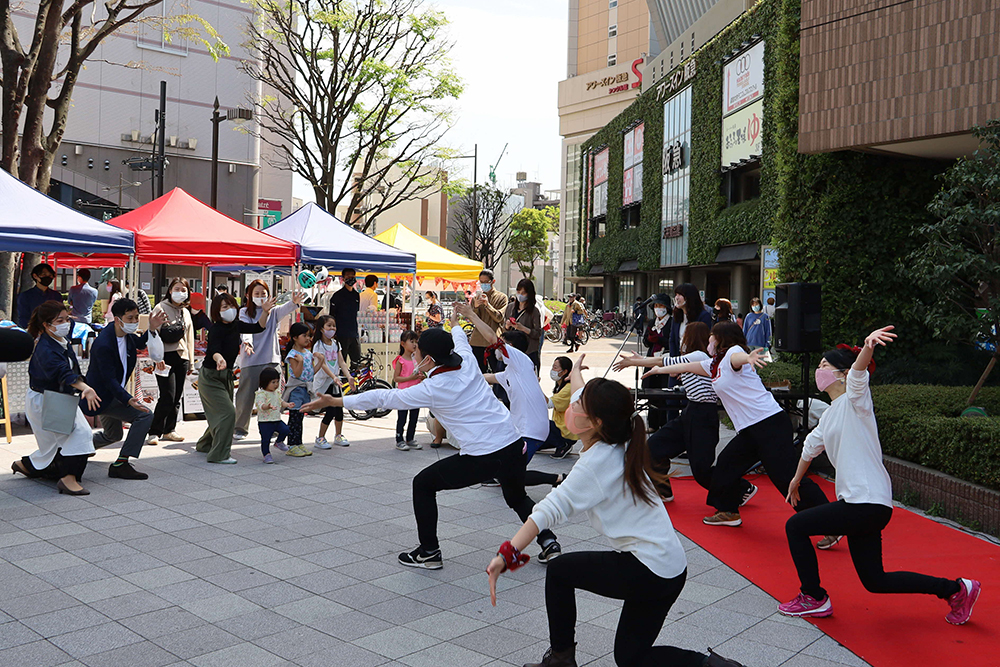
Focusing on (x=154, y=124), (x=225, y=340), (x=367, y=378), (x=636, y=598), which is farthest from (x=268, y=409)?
(x=154, y=124)

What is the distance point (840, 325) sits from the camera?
36.6ft

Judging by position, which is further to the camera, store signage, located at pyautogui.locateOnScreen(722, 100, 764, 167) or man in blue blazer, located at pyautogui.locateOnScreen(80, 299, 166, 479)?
store signage, located at pyautogui.locateOnScreen(722, 100, 764, 167)

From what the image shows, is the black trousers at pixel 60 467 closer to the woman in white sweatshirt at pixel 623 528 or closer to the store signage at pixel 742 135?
the woman in white sweatshirt at pixel 623 528

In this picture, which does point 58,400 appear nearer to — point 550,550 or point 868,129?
point 550,550

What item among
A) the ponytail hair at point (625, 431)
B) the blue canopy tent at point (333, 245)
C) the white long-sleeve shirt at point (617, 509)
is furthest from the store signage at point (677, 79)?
the white long-sleeve shirt at point (617, 509)

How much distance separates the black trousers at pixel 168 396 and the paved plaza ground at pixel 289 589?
1.77 meters

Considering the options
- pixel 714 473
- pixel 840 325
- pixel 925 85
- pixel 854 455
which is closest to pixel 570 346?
pixel 840 325

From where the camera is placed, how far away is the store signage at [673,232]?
3162 cm

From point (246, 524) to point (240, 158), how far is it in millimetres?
36204

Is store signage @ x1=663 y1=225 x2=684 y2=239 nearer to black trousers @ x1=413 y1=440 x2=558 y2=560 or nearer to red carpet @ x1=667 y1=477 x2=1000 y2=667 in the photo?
red carpet @ x1=667 y1=477 x2=1000 y2=667

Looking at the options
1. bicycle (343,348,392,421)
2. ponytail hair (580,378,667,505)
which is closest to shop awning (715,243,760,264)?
bicycle (343,348,392,421)

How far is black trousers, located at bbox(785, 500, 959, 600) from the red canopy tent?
8565mm

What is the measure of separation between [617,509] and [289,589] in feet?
7.87

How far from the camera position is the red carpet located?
404 cm
